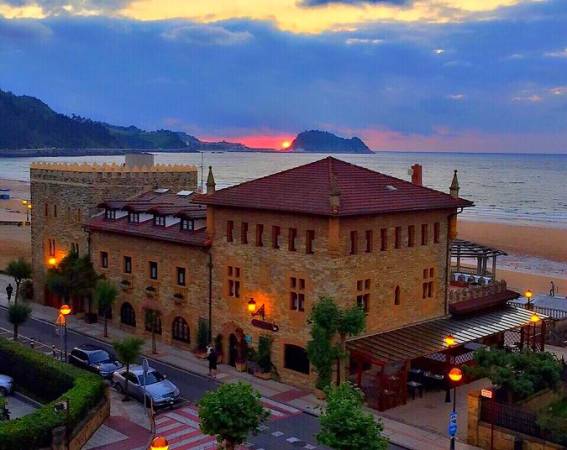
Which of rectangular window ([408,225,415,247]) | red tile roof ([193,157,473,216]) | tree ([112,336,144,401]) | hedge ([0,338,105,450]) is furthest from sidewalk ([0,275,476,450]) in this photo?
rectangular window ([408,225,415,247])

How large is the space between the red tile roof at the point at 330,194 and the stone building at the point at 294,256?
6 centimetres

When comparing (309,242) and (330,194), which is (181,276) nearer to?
(309,242)

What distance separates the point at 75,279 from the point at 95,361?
10.9 meters

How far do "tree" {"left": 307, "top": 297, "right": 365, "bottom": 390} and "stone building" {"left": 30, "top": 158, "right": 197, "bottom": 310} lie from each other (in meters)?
21.0

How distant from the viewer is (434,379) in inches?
1303

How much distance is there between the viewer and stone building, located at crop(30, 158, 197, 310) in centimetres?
4678

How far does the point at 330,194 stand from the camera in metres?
31.4

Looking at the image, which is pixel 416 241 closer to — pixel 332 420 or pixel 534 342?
pixel 534 342

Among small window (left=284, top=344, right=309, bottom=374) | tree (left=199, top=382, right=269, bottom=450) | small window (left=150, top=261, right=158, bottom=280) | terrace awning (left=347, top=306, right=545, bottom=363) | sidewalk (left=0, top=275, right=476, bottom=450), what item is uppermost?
small window (left=150, top=261, right=158, bottom=280)

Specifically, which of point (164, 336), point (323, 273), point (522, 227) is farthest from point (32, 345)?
point (522, 227)

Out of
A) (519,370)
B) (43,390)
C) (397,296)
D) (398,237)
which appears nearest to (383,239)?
(398,237)

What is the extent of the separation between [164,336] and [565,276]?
161 ft

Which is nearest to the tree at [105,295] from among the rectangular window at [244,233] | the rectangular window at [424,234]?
the rectangular window at [244,233]

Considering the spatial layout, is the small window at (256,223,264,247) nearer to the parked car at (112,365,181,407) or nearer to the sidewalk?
the sidewalk
